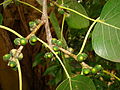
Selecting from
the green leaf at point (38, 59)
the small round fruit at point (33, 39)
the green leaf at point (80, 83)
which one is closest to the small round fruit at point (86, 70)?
the green leaf at point (80, 83)

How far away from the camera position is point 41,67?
2.39 m

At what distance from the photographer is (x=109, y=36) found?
0.82 meters

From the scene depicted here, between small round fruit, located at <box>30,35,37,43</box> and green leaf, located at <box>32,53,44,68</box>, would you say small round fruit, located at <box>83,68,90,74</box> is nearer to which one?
small round fruit, located at <box>30,35,37,43</box>

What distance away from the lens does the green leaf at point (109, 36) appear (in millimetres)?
781

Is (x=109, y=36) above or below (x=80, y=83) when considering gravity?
above

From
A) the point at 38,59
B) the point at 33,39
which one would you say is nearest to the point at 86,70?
→ the point at 33,39

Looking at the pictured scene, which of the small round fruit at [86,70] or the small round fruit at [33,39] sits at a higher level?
the small round fruit at [33,39]

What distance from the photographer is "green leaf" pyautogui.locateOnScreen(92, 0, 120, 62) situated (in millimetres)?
781

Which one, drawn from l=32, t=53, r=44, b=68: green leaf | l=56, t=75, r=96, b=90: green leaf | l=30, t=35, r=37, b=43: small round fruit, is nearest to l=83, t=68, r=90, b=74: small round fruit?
l=56, t=75, r=96, b=90: green leaf

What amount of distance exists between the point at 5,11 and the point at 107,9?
4.96ft

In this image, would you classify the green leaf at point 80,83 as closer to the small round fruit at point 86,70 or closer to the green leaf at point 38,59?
the small round fruit at point 86,70

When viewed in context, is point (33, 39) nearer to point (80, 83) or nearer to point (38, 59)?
point (80, 83)

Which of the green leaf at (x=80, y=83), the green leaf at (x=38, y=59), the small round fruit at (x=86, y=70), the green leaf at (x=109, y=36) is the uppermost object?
the green leaf at (x=109, y=36)

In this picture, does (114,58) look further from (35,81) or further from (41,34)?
(35,81)
